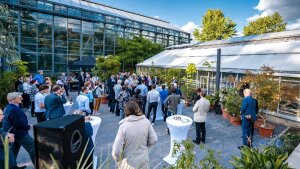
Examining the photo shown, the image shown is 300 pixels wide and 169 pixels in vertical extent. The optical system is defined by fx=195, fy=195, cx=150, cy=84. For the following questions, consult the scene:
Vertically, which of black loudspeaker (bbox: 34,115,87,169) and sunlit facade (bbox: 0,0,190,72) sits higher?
sunlit facade (bbox: 0,0,190,72)

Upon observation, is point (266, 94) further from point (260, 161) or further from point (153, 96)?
point (260, 161)

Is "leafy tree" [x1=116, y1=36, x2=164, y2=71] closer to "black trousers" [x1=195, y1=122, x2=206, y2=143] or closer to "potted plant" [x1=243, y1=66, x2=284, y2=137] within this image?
"potted plant" [x1=243, y1=66, x2=284, y2=137]

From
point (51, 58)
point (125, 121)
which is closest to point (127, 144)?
point (125, 121)

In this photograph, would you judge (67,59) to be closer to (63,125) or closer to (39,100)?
(39,100)

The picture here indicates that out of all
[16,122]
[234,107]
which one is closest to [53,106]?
[16,122]

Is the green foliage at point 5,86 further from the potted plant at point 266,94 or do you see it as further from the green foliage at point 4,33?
the potted plant at point 266,94

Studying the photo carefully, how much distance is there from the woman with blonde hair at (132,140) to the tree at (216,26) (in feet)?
76.3

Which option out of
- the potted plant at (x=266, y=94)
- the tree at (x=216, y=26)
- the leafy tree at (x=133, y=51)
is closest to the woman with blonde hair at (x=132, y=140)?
the potted plant at (x=266, y=94)

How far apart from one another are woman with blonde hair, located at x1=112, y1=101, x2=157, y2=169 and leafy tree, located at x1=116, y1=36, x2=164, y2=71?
17.2 meters

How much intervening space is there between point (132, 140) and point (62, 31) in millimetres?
16562

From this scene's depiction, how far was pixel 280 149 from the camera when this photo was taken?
4.12m

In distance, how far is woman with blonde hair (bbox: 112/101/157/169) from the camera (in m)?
2.58

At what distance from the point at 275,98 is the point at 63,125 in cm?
624

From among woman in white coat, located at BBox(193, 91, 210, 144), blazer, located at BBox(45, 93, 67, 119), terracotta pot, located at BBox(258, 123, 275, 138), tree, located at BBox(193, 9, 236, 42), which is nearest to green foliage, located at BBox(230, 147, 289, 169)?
woman in white coat, located at BBox(193, 91, 210, 144)
